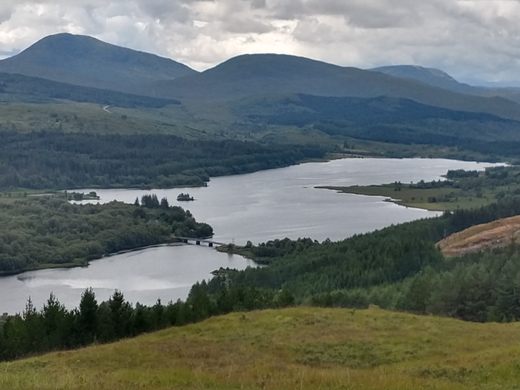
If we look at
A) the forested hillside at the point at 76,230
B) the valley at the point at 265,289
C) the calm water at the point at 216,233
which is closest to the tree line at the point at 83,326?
the valley at the point at 265,289

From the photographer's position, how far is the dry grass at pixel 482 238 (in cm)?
9038

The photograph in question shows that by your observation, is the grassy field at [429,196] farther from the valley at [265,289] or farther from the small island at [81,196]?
the small island at [81,196]

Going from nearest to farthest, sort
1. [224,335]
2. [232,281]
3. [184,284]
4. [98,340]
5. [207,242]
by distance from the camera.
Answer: [224,335]
[98,340]
[232,281]
[184,284]
[207,242]

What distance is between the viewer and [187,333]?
31.5m

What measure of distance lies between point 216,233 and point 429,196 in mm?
61768

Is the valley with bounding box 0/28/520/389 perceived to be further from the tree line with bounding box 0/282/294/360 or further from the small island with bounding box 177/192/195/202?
the small island with bounding box 177/192/195/202

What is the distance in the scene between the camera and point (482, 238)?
3740 inches

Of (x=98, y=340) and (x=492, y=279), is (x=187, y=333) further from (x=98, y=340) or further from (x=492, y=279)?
(x=492, y=279)

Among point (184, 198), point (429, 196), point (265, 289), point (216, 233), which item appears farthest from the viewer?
point (184, 198)

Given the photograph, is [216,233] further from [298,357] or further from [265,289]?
[298,357]

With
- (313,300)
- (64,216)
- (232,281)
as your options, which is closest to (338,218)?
(64,216)

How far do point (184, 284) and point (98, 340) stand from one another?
6000cm

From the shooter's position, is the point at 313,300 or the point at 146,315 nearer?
the point at 146,315

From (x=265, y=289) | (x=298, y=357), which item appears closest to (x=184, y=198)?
(x=265, y=289)
